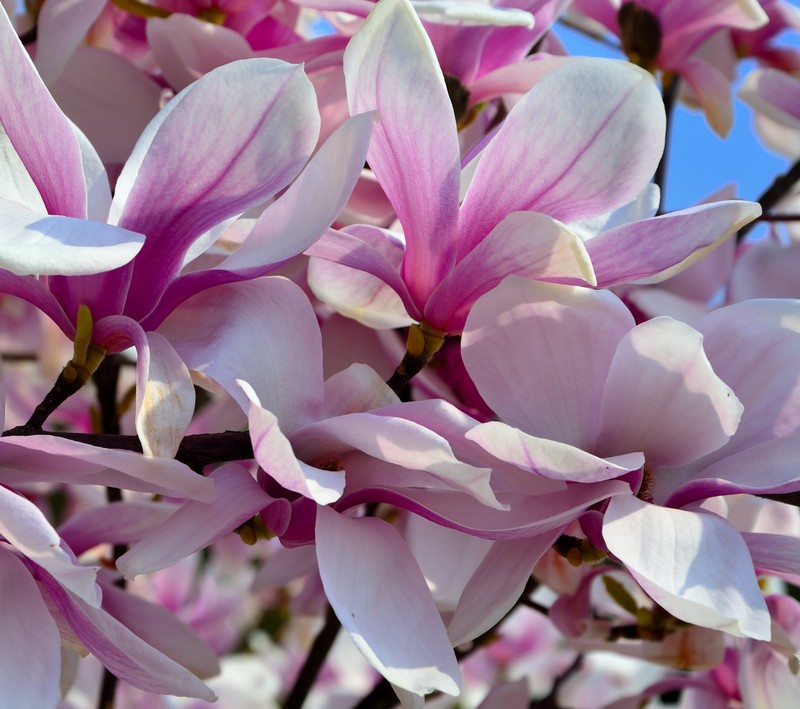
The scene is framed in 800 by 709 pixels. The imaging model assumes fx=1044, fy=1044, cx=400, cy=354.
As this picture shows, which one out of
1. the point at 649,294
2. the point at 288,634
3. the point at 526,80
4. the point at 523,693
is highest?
the point at 526,80

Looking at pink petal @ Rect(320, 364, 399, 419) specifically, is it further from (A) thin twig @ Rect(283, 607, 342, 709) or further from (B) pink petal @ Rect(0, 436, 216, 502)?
(A) thin twig @ Rect(283, 607, 342, 709)

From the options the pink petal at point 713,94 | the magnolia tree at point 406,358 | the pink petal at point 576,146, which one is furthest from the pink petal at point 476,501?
the pink petal at point 713,94

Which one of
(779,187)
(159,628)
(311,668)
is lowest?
(311,668)

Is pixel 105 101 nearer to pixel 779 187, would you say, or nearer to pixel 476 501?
pixel 476 501

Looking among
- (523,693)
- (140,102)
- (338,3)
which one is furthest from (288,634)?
(338,3)

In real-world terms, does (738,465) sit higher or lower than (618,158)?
lower

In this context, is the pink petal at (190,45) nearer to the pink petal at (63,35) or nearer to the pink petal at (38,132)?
the pink petal at (63,35)

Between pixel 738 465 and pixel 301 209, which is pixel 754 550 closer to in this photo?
pixel 738 465

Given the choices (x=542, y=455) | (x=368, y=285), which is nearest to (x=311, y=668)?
(x=368, y=285)
